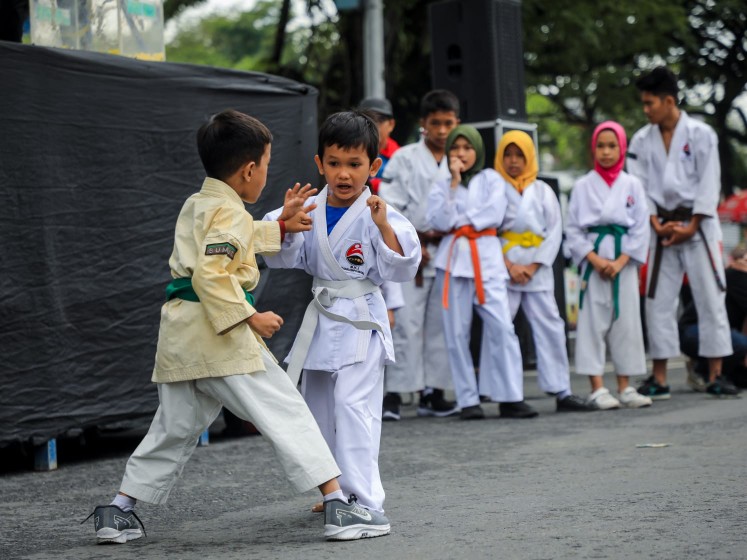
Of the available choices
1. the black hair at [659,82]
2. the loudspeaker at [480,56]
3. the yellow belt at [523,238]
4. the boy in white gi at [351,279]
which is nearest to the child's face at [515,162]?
the yellow belt at [523,238]

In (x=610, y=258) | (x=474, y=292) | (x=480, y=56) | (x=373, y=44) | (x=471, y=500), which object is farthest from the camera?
(x=373, y=44)

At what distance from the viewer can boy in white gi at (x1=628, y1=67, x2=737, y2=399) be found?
27.2 ft

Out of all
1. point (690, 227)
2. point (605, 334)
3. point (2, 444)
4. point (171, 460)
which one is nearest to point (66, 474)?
point (2, 444)

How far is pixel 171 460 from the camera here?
4.07 meters

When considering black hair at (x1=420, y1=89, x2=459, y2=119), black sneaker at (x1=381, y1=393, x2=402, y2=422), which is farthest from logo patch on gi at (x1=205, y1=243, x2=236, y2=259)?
black hair at (x1=420, y1=89, x2=459, y2=119)

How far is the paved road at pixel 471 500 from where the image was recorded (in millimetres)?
3793

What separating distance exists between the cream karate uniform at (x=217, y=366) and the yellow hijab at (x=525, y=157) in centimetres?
410

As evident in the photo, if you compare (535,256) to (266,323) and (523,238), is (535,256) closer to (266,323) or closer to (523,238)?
(523,238)

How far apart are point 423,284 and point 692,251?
6.12 feet

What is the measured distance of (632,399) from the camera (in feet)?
25.9

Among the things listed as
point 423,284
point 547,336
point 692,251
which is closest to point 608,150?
point 692,251

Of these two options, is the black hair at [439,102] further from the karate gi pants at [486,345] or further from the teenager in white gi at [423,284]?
the karate gi pants at [486,345]

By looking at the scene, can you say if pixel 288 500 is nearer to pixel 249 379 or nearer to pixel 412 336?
pixel 249 379

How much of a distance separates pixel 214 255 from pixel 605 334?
478cm
